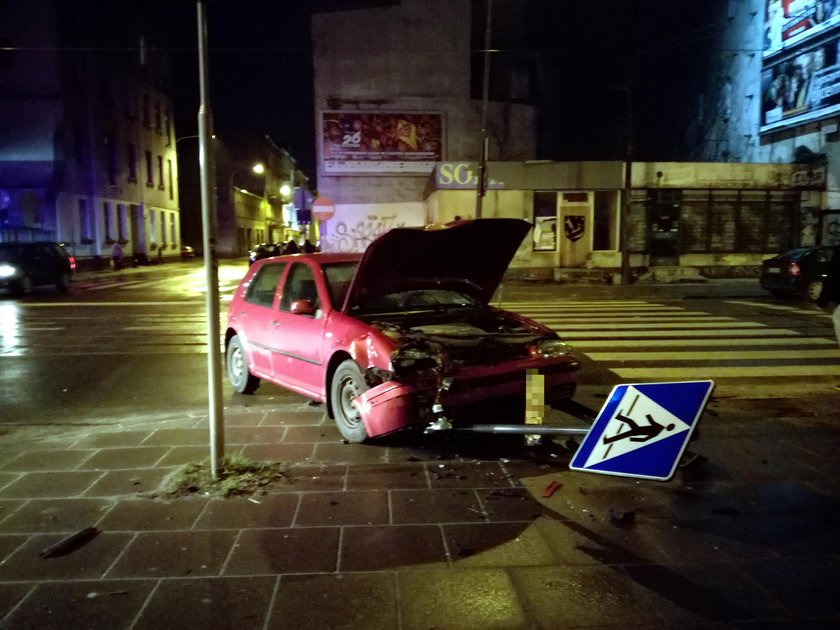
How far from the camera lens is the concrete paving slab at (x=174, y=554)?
3439 millimetres

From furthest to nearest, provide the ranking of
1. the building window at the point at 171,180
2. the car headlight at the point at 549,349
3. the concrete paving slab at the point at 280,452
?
1. the building window at the point at 171,180
2. the car headlight at the point at 549,349
3. the concrete paving slab at the point at 280,452

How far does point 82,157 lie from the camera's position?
35.1m

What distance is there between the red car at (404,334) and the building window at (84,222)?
3174cm

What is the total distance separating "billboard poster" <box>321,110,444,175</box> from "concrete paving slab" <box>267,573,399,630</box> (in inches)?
1114

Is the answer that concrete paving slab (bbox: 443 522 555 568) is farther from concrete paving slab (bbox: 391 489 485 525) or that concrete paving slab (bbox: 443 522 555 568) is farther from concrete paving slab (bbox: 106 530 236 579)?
concrete paving slab (bbox: 106 530 236 579)

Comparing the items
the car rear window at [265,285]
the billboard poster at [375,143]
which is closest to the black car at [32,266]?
the billboard poster at [375,143]

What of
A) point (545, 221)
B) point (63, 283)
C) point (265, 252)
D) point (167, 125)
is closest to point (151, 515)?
point (63, 283)

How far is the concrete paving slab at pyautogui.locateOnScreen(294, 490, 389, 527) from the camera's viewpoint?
4.05 meters

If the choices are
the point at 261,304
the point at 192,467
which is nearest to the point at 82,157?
the point at 261,304

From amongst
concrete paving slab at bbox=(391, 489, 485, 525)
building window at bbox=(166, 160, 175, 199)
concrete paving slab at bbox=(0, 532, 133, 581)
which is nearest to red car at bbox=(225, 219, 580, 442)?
concrete paving slab at bbox=(391, 489, 485, 525)

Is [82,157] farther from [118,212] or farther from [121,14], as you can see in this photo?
[121,14]

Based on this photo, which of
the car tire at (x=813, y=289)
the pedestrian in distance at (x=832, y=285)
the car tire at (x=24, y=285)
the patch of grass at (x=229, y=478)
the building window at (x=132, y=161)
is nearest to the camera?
the patch of grass at (x=229, y=478)

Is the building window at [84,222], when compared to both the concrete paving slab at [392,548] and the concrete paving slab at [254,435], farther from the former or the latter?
the concrete paving slab at [392,548]

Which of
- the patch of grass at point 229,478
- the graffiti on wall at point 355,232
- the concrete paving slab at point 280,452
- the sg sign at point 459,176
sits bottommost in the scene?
the concrete paving slab at point 280,452
